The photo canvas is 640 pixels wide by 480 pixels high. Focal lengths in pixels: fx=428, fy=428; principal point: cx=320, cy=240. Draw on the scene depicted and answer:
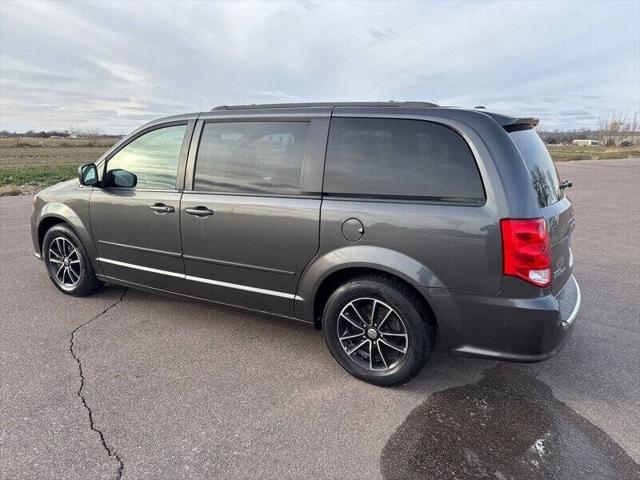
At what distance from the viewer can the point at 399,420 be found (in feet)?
8.46

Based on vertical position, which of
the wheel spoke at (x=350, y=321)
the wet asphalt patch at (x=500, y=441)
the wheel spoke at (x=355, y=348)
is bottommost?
the wet asphalt patch at (x=500, y=441)

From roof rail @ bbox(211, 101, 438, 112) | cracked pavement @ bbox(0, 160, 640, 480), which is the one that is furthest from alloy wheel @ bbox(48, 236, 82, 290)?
roof rail @ bbox(211, 101, 438, 112)

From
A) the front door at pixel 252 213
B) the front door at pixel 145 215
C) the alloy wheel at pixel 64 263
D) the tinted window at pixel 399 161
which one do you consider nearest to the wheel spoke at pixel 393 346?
the front door at pixel 252 213

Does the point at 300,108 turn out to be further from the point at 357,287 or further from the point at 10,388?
the point at 10,388

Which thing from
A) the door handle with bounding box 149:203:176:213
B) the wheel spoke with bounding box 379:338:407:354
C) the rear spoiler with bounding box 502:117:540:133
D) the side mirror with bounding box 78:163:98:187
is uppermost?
the rear spoiler with bounding box 502:117:540:133

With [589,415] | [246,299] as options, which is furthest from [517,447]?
[246,299]

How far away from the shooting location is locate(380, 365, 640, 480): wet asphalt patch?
2.18m

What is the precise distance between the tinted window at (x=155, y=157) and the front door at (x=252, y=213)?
0.27m

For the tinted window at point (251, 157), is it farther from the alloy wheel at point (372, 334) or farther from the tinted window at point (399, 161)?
the alloy wheel at point (372, 334)

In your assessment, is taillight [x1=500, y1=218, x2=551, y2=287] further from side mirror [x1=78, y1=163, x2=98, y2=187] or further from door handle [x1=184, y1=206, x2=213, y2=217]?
side mirror [x1=78, y1=163, x2=98, y2=187]

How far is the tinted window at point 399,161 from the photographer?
258 centimetres

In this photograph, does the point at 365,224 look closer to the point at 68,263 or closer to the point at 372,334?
the point at 372,334

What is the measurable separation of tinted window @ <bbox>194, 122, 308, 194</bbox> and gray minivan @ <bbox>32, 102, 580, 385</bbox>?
0.03ft

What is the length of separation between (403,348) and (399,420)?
46 cm
